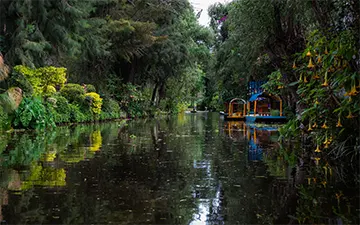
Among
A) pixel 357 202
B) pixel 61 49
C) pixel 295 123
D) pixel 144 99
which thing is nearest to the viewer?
pixel 357 202

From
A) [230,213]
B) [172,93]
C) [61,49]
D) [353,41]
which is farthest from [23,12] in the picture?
[172,93]

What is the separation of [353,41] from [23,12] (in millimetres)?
15973

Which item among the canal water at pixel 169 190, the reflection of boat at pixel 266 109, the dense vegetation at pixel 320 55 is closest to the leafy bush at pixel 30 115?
the canal water at pixel 169 190

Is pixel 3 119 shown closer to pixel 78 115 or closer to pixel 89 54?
pixel 78 115

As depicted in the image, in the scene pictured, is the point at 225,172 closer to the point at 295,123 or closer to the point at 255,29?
the point at 295,123

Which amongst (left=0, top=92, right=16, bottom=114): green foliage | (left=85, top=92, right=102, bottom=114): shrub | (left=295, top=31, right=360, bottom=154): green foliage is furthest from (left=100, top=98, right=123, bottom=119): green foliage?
(left=295, top=31, right=360, bottom=154): green foliage

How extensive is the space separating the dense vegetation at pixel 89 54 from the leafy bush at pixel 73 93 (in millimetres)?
59

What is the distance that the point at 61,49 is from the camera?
73.2 ft

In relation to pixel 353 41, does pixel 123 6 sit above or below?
above

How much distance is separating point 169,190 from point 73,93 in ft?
66.6

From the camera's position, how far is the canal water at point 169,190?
182 inches

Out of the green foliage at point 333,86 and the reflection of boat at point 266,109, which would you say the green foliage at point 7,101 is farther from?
the reflection of boat at point 266,109

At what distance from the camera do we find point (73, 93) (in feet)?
82.6

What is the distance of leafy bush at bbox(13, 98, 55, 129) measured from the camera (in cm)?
1694
